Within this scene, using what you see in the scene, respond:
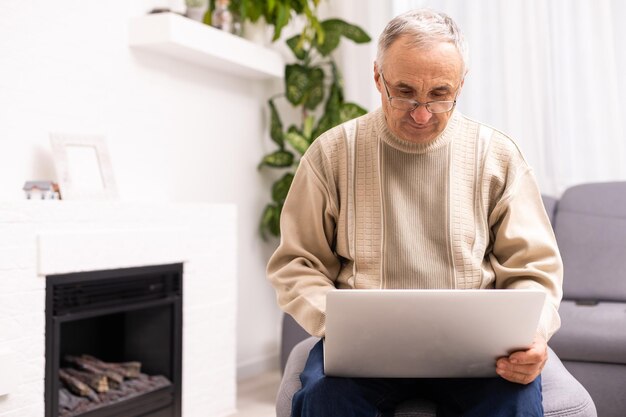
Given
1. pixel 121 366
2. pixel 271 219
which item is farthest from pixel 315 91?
pixel 121 366

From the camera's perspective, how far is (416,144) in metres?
1.71

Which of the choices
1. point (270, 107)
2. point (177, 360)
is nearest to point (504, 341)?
point (177, 360)

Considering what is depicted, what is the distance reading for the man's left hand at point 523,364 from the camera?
1.37m

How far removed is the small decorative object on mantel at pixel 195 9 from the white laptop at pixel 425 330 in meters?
2.21

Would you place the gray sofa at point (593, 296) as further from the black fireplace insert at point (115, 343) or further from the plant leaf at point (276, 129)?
the plant leaf at point (276, 129)

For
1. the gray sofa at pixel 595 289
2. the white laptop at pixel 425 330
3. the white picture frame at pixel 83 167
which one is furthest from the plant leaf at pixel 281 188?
the white laptop at pixel 425 330

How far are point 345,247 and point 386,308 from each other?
0.41m

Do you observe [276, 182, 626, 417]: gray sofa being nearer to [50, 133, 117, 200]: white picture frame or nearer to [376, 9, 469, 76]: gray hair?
[376, 9, 469, 76]: gray hair

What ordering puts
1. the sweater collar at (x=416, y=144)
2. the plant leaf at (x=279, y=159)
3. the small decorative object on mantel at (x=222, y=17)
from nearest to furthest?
the sweater collar at (x=416, y=144)
the small decorative object on mantel at (x=222, y=17)
the plant leaf at (x=279, y=159)

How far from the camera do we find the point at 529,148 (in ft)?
11.7

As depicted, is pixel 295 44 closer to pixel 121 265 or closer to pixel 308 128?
pixel 308 128

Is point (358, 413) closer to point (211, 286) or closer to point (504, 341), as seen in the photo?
point (504, 341)

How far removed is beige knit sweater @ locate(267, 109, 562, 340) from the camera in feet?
5.38

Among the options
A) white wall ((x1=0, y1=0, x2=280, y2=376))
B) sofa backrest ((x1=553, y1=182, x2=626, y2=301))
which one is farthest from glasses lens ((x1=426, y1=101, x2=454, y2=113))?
sofa backrest ((x1=553, y1=182, x2=626, y2=301))
